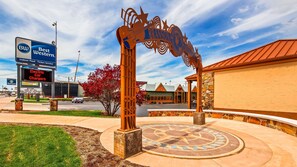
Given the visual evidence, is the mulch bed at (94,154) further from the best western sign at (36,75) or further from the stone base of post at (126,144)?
the best western sign at (36,75)

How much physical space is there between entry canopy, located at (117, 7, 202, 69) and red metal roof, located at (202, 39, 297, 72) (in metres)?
6.65

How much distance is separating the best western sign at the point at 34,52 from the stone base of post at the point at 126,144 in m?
15.3

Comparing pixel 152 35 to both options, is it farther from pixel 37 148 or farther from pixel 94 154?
pixel 37 148

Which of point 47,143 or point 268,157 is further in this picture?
point 47,143

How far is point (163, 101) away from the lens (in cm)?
3875

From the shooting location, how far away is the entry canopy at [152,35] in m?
4.57

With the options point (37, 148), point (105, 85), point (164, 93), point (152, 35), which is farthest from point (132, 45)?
point (164, 93)

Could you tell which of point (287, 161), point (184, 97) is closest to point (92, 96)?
point (287, 161)

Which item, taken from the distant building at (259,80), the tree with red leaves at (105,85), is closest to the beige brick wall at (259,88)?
the distant building at (259,80)

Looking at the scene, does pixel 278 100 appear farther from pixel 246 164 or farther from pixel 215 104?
pixel 246 164

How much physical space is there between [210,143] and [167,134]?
1817mm

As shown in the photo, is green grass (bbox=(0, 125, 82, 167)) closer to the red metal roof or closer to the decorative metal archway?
the decorative metal archway

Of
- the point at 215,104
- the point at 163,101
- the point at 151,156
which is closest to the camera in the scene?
the point at 151,156

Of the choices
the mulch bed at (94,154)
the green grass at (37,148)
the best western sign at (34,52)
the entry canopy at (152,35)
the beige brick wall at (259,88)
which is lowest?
the green grass at (37,148)
